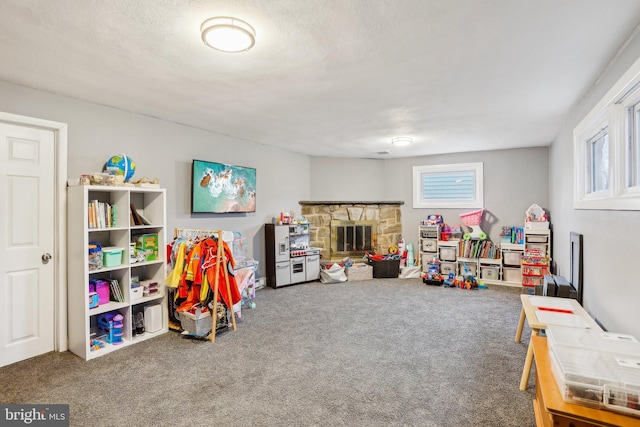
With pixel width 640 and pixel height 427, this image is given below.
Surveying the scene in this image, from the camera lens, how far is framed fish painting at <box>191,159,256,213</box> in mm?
4164

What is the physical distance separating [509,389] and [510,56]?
7.50 feet

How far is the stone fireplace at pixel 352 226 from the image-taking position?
6.35 meters

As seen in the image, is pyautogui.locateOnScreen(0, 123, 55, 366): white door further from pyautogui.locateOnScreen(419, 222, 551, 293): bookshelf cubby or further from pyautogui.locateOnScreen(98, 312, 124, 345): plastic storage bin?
pyautogui.locateOnScreen(419, 222, 551, 293): bookshelf cubby

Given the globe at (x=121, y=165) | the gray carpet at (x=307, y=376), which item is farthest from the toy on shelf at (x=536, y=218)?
the globe at (x=121, y=165)

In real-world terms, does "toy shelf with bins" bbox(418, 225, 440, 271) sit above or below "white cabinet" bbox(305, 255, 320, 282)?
above

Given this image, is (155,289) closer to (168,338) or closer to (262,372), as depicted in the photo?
(168,338)

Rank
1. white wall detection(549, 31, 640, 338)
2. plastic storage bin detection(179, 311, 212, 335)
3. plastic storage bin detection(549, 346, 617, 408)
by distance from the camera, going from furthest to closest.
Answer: plastic storage bin detection(179, 311, 212, 335), white wall detection(549, 31, 640, 338), plastic storage bin detection(549, 346, 617, 408)

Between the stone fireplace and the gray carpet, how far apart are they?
2.66 m

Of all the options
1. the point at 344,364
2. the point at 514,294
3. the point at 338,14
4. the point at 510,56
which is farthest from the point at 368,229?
the point at 338,14

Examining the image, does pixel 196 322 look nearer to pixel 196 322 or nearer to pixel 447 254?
pixel 196 322

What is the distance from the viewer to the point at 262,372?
2.52 meters

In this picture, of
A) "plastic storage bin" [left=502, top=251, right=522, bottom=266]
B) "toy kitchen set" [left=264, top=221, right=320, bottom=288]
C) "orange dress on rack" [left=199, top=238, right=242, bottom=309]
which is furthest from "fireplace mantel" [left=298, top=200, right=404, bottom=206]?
"orange dress on rack" [left=199, top=238, right=242, bottom=309]

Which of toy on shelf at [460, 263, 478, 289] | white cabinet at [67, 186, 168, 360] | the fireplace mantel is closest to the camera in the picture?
white cabinet at [67, 186, 168, 360]

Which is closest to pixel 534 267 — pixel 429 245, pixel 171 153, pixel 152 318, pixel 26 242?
pixel 429 245
